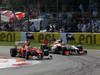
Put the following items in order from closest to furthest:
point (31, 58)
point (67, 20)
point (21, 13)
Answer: point (31, 58)
point (67, 20)
point (21, 13)

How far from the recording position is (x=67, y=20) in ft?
95.5

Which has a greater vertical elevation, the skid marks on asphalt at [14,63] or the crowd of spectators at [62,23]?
the crowd of spectators at [62,23]

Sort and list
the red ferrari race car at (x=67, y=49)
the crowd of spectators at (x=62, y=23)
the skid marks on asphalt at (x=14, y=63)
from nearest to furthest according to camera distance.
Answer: the skid marks on asphalt at (x=14, y=63) < the red ferrari race car at (x=67, y=49) < the crowd of spectators at (x=62, y=23)

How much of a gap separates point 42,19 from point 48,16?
673 mm

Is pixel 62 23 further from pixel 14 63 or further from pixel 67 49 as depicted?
pixel 14 63

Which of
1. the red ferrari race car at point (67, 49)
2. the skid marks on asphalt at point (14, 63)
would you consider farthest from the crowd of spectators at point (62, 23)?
the skid marks on asphalt at point (14, 63)

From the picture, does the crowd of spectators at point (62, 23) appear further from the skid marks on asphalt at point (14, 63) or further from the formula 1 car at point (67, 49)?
the skid marks on asphalt at point (14, 63)

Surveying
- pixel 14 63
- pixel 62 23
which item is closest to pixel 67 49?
pixel 14 63

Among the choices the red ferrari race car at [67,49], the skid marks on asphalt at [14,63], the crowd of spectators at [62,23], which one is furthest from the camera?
the crowd of spectators at [62,23]

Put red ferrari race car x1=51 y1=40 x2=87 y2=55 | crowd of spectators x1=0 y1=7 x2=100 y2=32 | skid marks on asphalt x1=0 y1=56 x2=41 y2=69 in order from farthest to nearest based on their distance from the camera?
1. crowd of spectators x1=0 y1=7 x2=100 y2=32
2. red ferrari race car x1=51 y1=40 x2=87 y2=55
3. skid marks on asphalt x1=0 y1=56 x2=41 y2=69

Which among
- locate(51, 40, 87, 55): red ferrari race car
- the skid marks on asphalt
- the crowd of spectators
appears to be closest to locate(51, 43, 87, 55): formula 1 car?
locate(51, 40, 87, 55): red ferrari race car

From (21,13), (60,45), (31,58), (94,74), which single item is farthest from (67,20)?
(94,74)

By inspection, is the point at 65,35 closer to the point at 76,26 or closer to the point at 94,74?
the point at 76,26

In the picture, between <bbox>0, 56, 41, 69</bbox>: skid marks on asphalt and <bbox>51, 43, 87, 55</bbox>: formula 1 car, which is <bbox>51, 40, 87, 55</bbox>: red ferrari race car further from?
<bbox>0, 56, 41, 69</bbox>: skid marks on asphalt
